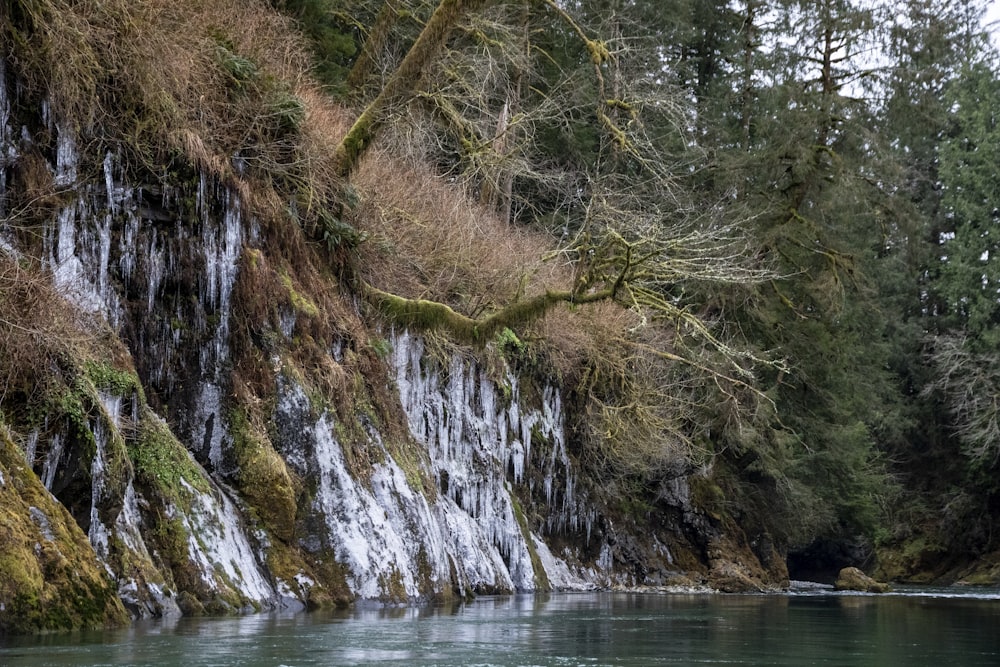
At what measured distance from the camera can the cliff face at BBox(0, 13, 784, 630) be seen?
404 inches

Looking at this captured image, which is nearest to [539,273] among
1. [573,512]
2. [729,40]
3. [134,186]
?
[573,512]

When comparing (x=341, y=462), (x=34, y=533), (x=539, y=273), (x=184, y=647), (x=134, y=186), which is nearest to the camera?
(x=184, y=647)

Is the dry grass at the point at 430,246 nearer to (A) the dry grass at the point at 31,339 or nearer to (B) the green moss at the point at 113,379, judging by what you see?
(B) the green moss at the point at 113,379

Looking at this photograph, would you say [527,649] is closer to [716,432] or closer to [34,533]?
[34,533]

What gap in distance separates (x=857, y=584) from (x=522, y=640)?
68.6 ft

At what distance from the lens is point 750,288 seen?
89.7 feet

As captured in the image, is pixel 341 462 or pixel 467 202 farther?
pixel 467 202

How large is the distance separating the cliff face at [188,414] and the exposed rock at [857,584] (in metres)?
12.8

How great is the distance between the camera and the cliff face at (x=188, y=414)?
10.3 metres

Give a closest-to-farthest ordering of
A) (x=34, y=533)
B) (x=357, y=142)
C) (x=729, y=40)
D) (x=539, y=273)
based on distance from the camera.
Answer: (x=34, y=533)
(x=357, y=142)
(x=539, y=273)
(x=729, y=40)

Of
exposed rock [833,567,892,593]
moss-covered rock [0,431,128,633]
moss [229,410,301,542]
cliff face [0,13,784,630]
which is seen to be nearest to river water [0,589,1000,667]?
moss-covered rock [0,431,128,633]

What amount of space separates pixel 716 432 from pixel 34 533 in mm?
22747

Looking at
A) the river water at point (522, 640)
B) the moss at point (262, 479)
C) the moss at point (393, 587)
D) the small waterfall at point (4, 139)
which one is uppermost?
the small waterfall at point (4, 139)

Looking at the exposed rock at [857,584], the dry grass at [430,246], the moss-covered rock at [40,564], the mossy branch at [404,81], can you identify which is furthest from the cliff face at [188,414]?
the exposed rock at [857,584]
